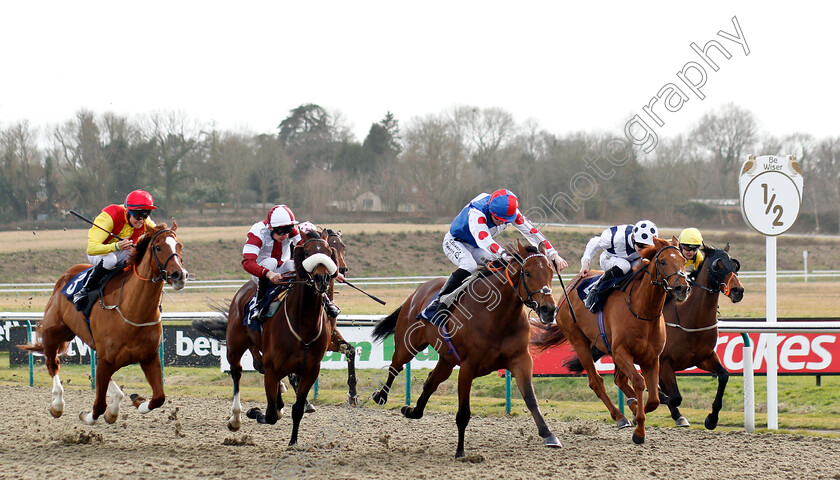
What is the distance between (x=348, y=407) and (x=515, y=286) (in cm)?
327

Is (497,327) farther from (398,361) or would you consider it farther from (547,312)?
(398,361)

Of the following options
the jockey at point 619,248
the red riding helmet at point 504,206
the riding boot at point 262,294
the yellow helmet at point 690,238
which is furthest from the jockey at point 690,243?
the riding boot at point 262,294

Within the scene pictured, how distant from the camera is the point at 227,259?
3209 cm

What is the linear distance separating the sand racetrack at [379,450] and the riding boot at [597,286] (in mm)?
1083

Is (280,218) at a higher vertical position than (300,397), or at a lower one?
higher

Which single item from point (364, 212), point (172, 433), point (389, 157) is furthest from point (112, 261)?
point (389, 157)

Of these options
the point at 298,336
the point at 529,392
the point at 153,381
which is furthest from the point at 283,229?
the point at 529,392

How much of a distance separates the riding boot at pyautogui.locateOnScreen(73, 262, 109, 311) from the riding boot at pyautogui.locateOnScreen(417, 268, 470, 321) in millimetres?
2658

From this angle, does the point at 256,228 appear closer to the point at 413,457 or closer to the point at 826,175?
the point at 413,457

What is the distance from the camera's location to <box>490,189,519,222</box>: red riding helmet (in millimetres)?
5707

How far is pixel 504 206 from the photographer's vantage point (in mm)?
5707

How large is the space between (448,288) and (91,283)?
9.63ft

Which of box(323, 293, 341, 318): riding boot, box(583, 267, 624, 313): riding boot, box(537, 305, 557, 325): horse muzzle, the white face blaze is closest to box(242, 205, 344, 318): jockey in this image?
box(323, 293, 341, 318): riding boot

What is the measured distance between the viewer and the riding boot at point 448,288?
5977 mm
